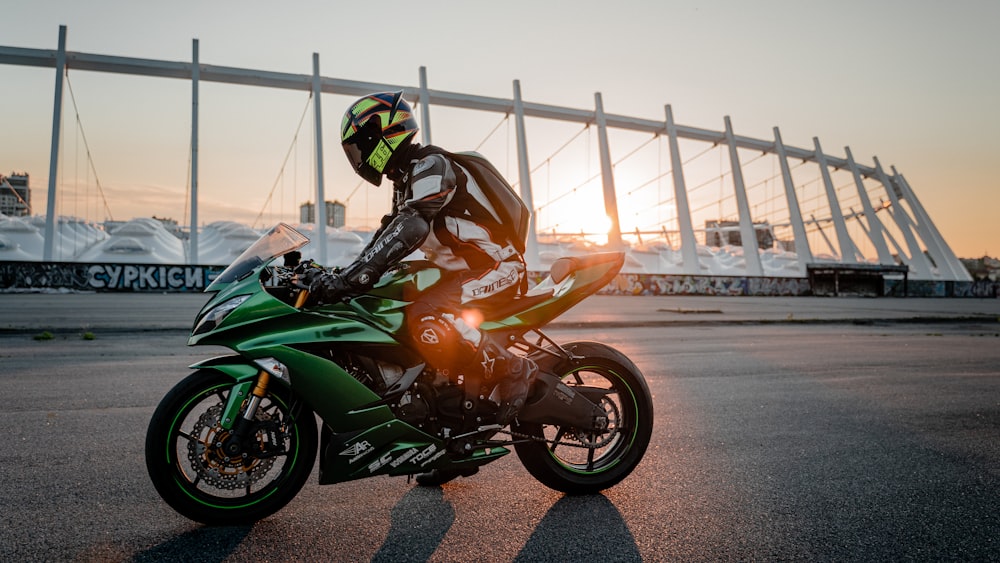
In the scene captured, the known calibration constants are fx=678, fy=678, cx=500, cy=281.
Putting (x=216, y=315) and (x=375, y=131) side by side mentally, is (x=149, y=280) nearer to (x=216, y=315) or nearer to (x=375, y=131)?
(x=375, y=131)

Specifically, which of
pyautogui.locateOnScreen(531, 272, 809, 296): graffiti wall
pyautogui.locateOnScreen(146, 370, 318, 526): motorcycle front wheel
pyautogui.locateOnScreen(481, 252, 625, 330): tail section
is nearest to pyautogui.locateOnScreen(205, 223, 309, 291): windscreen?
pyautogui.locateOnScreen(146, 370, 318, 526): motorcycle front wheel

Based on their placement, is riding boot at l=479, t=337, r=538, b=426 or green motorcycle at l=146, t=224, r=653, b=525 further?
riding boot at l=479, t=337, r=538, b=426

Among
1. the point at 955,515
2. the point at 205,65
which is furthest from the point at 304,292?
the point at 205,65

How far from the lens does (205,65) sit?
4072 centimetres

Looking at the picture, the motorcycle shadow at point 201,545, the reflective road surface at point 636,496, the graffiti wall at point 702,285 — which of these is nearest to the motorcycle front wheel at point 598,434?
the reflective road surface at point 636,496

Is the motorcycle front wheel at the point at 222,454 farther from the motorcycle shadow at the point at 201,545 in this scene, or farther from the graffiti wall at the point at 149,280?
the graffiti wall at the point at 149,280

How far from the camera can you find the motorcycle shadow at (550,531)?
268 cm

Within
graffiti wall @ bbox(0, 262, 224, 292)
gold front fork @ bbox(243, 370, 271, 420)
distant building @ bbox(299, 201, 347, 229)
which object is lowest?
gold front fork @ bbox(243, 370, 271, 420)

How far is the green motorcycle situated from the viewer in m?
2.81

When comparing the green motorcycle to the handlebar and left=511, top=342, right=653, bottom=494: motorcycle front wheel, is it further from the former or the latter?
left=511, top=342, right=653, bottom=494: motorcycle front wheel

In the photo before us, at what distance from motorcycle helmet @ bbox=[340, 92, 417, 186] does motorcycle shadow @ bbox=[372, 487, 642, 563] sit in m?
1.66

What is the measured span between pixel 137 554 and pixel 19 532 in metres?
0.61

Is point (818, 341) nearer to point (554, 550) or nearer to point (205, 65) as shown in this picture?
point (554, 550)

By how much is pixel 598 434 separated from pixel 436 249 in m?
1.30
